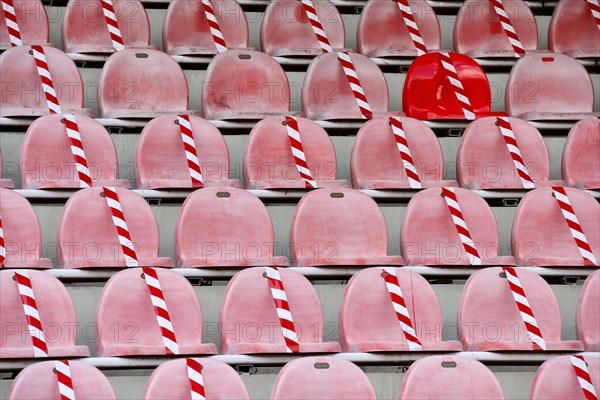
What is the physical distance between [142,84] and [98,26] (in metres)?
0.52

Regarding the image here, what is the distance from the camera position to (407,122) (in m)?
5.77

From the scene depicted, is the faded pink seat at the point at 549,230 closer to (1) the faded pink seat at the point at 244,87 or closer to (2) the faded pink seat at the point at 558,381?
(2) the faded pink seat at the point at 558,381

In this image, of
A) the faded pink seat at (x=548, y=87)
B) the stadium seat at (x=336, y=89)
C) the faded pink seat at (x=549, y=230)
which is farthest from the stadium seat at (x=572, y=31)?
the faded pink seat at (x=549, y=230)

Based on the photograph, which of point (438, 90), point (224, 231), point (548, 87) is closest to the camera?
point (224, 231)

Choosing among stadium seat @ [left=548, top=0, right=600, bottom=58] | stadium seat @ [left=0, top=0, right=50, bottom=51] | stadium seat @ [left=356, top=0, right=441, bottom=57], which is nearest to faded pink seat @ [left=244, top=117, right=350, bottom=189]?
stadium seat @ [left=356, top=0, right=441, bottom=57]

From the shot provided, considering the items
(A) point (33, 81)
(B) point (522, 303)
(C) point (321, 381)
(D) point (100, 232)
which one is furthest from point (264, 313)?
(A) point (33, 81)

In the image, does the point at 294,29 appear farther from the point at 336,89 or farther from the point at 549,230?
the point at 549,230

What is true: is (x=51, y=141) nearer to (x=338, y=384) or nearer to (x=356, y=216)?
(x=356, y=216)

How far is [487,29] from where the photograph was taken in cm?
666

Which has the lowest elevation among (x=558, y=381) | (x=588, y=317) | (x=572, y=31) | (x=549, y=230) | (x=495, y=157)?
(x=558, y=381)

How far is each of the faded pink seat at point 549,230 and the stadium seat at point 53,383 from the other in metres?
1.94

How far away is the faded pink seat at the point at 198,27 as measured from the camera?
6293 mm

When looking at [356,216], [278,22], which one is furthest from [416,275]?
[278,22]

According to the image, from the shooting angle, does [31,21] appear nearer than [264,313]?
No
